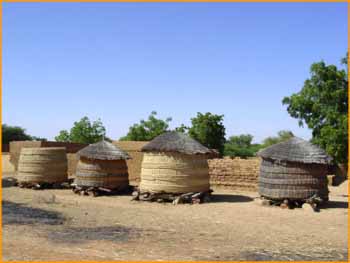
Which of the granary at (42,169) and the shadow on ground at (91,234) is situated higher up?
the granary at (42,169)

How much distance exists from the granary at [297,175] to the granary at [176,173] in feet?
7.56

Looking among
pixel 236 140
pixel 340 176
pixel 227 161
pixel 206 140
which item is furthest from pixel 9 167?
pixel 236 140

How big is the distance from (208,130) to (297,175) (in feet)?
59.0

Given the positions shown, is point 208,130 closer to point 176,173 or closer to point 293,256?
point 176,173

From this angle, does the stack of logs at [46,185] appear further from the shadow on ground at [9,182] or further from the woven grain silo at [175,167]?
the woven grain silo at [175,167]

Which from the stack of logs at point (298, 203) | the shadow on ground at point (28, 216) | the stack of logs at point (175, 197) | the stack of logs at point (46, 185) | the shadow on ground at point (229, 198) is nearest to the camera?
Result: the shadow on ground at point (28, 216)

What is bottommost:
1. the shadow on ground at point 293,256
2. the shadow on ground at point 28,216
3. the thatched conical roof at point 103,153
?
the shadow on ground at point 293,256

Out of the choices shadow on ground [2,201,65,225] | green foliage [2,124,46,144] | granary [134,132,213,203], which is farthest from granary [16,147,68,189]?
green foliage [2,124,46,144]

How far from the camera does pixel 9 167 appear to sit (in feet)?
100.0

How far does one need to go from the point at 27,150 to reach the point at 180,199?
8935 millimetres

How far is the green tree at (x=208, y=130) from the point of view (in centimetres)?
3186

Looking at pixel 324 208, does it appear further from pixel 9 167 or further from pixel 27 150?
pixel 9 167

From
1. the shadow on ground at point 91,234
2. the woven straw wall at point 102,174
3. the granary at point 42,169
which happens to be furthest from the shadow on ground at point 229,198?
the granary at point 42,169

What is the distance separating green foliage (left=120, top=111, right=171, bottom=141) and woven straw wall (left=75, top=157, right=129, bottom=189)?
734 inches
